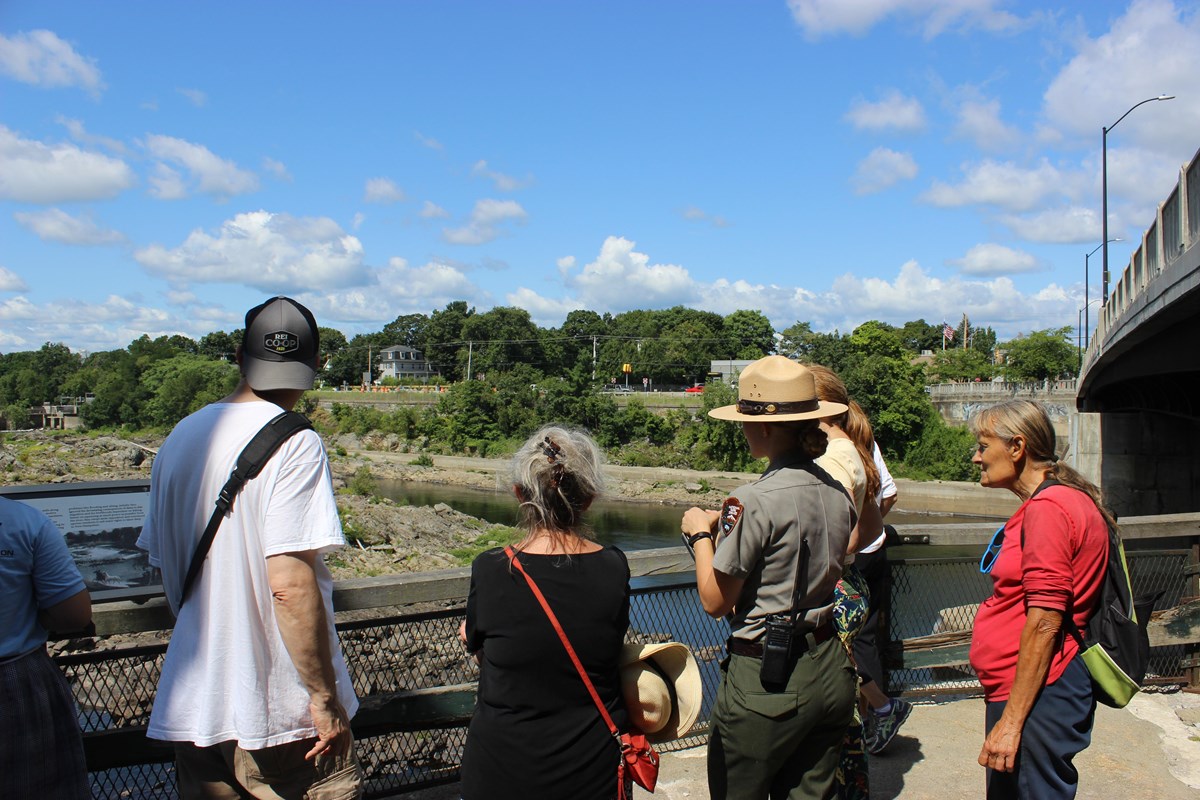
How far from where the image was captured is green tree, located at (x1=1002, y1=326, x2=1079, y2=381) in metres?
68.9

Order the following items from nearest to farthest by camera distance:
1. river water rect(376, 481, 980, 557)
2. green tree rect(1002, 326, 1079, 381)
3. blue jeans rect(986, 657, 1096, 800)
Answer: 1. blue jeans rect(986, 657, 1096, 800)
2. river water rect(376, 481, 980, 557)
3. green tree rect(1002, 326, 1079, 381)

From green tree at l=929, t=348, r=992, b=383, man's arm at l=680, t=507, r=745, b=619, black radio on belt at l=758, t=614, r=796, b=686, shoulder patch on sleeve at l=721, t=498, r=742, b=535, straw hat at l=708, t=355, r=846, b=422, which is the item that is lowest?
black radio on belt at l=758, t=614, r=796, b=686

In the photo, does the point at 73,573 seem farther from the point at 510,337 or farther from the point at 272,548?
the point at 510,337

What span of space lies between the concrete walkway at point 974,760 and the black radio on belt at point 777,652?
158cm

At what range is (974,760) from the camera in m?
4.54

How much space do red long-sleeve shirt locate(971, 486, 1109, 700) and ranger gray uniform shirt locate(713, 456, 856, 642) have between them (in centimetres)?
56

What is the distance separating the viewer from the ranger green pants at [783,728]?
271 centimetres

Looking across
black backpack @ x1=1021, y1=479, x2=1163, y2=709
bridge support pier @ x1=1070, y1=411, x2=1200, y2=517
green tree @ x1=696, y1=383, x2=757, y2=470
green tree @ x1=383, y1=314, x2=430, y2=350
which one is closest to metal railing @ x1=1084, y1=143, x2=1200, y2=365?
black backpack @ x1=1021, y1=479, x2=1163, y2=709

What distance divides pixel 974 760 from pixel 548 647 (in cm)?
312

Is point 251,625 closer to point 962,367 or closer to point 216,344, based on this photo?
point 962,367

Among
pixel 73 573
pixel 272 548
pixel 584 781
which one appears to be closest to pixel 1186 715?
pixel 584 781

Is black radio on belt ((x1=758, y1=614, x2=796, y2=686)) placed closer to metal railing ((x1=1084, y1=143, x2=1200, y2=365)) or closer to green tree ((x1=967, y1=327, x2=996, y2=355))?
metal railing ((x1=1084, y1=143, x2=1200, y2=365))

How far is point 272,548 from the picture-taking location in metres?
2.38

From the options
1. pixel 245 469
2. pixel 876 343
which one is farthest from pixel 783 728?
pixel 876 343
